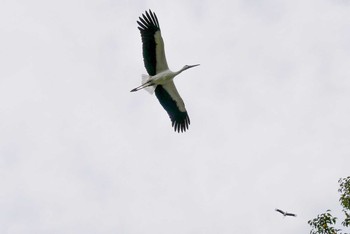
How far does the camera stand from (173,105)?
20156mm

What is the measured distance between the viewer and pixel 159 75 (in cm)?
1883

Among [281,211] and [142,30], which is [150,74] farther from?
[281,211]

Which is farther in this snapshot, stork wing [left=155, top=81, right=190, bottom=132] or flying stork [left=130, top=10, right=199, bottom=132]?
stork wing [left=155, top=81, right=190, bottom=132]

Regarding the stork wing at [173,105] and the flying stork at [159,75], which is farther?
the stork wing at [173,105]

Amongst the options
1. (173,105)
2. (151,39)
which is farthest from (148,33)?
(173,105)

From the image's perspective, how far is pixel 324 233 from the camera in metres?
13.4

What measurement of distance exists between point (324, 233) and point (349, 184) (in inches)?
45.1

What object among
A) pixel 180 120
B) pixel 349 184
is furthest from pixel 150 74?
pixel 349 184

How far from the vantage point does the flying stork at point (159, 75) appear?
18.3 meters

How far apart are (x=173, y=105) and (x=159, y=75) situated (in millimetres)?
1589

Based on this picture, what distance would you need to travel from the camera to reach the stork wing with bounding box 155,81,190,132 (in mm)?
19609

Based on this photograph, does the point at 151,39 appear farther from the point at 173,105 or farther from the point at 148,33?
the point at 173,105

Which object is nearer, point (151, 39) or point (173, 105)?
point (151, 39)

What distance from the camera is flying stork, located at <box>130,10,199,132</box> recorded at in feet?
60.0
